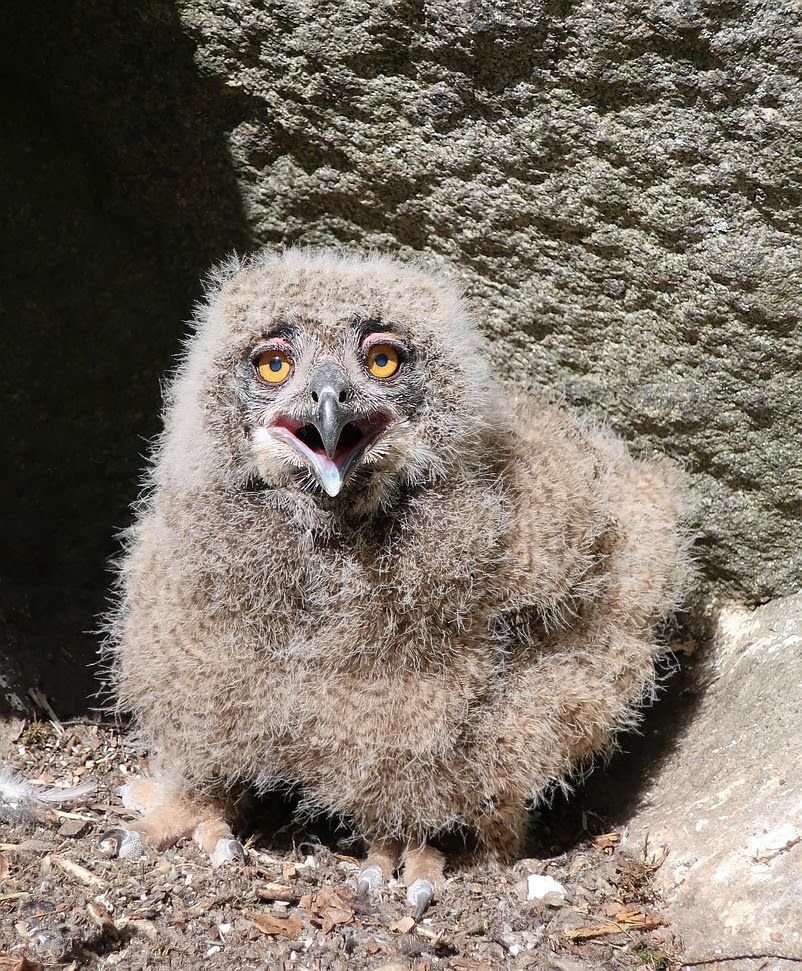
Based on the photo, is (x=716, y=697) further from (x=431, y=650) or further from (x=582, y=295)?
(x=582, y=295)

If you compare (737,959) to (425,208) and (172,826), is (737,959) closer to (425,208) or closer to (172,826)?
(172,826)

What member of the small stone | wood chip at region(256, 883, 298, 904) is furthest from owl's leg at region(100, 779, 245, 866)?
the small stone

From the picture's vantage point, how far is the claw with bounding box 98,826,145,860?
2762mm

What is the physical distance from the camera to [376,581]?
250 cm

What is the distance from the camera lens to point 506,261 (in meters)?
3.00

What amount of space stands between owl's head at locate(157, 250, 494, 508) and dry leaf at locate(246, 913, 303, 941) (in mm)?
1042

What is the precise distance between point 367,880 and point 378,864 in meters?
0.07

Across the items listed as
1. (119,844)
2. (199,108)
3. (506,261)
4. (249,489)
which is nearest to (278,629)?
(249,489)

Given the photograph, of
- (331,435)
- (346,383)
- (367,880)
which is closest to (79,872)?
(367,880)

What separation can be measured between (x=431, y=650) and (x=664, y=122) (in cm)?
146

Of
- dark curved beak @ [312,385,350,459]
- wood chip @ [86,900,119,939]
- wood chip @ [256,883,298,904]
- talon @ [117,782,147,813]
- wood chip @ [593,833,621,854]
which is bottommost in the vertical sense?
talon @ [117,782,147,813]

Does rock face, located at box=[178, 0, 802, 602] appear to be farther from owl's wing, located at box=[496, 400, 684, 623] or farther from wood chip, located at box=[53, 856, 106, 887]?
wood chip, located at box=[53, 856, 106, 887]

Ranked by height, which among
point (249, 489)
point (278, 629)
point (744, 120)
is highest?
point (744, 120)

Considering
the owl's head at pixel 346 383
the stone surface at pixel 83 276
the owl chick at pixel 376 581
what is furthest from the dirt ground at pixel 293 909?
the owl's head at pixel 346 383
